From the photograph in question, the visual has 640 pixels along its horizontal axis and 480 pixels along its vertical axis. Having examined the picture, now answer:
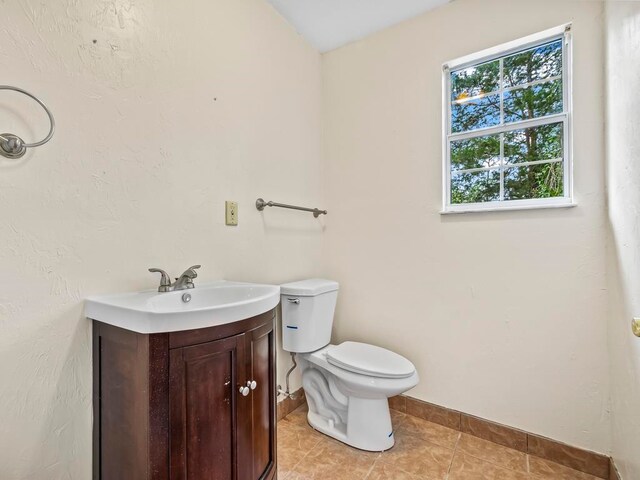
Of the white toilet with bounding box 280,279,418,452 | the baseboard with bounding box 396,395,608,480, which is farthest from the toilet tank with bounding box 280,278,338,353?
the baseboard with bounding box 396,395,608,480

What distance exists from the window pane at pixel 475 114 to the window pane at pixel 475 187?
27 centimetres

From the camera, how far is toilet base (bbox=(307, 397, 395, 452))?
1.49 metres

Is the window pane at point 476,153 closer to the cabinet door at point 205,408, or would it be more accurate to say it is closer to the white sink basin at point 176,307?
the white sink basin at point 176,307

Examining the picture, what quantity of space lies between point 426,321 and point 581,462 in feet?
A: 2.83

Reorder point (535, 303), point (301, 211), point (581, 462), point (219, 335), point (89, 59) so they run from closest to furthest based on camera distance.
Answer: point (219, 335) → point (89, 59) → point (581, 462) → point (535, 303) → point (301, 211)

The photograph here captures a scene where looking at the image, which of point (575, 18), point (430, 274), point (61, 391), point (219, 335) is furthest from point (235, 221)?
point (575, 18)

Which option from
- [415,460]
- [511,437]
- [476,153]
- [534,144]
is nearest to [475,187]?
[476,153]

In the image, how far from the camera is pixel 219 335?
0.88 meters

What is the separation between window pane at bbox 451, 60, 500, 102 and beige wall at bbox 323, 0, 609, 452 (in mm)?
105

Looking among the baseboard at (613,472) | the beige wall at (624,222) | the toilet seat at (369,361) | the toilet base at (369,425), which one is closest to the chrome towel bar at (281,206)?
the toilet seat at (369,361)

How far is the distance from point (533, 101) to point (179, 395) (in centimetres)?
199

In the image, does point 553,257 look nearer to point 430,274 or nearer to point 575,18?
point 430,274

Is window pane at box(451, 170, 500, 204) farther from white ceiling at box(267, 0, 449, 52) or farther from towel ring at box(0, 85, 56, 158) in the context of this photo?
towel ring at box(0, 85, 56, 158)

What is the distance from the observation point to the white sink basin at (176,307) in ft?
2.56
